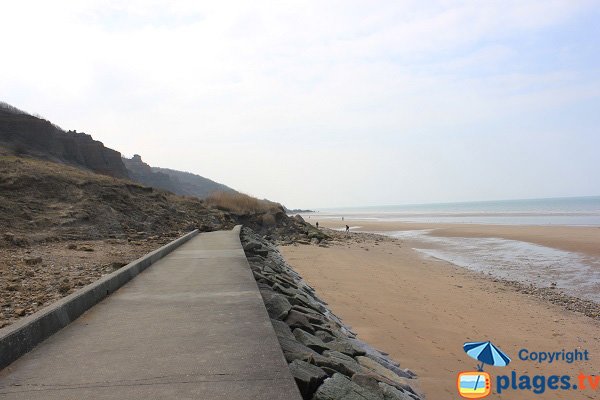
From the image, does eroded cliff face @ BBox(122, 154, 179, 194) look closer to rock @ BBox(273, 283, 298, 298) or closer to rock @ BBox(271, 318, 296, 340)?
rock @ BBox(273, 283, 298, 298)

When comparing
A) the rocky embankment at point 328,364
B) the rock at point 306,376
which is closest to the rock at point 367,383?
the rocky embankment at point 328,364

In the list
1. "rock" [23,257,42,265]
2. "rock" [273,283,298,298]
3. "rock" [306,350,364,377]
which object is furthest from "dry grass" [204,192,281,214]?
"rock" [306,350,364,377]

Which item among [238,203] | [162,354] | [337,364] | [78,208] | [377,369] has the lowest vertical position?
[377,369]

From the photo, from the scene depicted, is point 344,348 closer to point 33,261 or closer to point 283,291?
point 283,291

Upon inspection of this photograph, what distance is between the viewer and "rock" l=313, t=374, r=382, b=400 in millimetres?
2846

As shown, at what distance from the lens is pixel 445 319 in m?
7.67

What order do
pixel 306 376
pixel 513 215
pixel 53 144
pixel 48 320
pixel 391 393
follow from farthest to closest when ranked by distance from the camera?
1. pixel 513 215
2. pixel 53 144
3. pixel 48 320
4. pixel 391 393
5. pixel 306 376

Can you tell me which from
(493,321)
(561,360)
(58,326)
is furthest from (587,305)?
(58,326)

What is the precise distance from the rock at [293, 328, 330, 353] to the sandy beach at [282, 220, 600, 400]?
1365mm

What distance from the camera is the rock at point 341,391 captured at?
285 centimetres

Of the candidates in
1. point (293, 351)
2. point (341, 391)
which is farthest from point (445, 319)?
point (341, 391)

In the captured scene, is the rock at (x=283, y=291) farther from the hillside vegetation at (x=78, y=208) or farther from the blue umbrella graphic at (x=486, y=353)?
the hillside vegetation at (x=78, y=208)

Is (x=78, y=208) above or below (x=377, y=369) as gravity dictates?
above

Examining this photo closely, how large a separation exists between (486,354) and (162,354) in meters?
4.50
